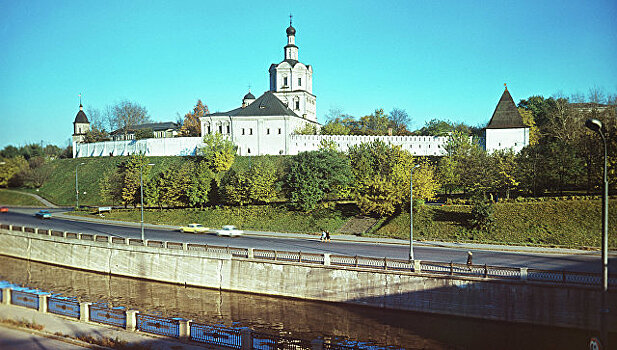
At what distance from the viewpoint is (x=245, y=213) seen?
5325 cm

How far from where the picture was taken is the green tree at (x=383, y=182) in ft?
149

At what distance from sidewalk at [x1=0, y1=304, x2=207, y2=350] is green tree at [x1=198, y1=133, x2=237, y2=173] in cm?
5376

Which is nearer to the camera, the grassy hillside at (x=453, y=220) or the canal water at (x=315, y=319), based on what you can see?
the canal water at (x=315, y=319)

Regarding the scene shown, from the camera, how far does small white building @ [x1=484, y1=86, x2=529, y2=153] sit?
69.8 metres

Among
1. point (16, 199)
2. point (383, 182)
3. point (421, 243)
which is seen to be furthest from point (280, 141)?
point (421, 243)

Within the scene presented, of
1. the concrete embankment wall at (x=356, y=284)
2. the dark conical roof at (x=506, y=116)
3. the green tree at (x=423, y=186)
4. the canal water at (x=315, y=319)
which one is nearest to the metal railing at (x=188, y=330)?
the canal water at (x=315, y=319)

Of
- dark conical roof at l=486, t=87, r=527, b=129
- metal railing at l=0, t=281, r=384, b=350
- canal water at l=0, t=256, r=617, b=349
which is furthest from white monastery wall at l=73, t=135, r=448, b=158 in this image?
metal railing at l=0, t=281, r=384, b=350

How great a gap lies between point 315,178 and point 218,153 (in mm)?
28243

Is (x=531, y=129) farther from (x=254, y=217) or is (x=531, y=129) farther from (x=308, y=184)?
(x=254, y=217)

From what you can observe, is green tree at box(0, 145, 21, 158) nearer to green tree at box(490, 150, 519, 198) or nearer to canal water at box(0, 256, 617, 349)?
canal water at box(0, 256, 617, 349)

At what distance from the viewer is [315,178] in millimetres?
51375

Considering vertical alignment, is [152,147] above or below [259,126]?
below

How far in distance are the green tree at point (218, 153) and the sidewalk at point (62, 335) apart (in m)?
53.8

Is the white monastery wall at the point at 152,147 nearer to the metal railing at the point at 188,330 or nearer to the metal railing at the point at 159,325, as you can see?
the metal railing at the point at 188,330
